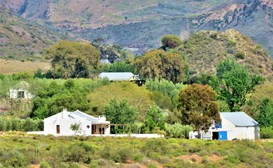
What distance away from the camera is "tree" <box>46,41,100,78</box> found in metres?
154

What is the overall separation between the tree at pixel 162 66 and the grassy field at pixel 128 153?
67.3m

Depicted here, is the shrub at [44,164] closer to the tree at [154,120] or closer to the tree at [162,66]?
the tree at [154,120]

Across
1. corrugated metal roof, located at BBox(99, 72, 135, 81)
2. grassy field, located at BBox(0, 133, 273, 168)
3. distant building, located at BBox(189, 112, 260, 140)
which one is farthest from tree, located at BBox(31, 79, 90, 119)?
corrugated metal roof, located at BBox(99, 72, 135, 81)

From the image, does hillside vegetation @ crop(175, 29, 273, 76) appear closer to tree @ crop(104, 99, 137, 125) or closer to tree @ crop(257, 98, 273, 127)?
tree @ crop(257, 98, 273, 127)

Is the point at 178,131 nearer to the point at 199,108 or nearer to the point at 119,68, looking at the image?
the point at 199,108

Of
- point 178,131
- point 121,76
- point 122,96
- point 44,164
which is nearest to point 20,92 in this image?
point 122,96

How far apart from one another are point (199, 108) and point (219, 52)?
293 ft

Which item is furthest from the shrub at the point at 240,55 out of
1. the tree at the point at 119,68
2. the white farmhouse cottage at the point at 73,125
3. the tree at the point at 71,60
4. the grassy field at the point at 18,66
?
the white farmhouse cottage at the point at 73,125

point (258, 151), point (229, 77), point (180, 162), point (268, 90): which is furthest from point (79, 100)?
point (180, 162)

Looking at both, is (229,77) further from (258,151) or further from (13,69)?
(13,69)

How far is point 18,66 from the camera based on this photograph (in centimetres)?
17150

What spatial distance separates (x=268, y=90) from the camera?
118750 mm

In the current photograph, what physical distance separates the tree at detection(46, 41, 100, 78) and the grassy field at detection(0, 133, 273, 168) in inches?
2995

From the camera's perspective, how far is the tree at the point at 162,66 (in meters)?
148
